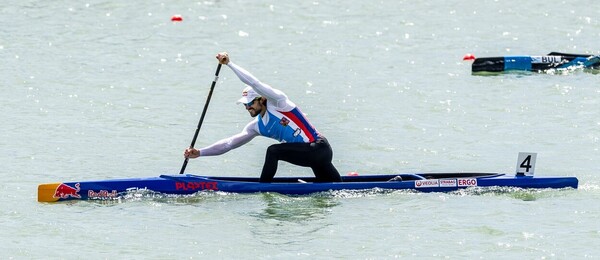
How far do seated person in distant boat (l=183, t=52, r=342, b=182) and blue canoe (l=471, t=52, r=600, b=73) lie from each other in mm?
11959

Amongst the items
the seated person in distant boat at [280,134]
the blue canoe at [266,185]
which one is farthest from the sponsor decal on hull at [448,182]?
the seated person in distant boat at [280,134]

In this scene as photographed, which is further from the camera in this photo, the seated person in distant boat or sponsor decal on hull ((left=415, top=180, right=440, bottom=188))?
sponsor decal on hull ((left=415, top=180, right=440, bottom=188))

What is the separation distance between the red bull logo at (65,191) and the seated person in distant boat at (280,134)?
1.51 m

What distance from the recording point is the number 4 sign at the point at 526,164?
17734 millimetres

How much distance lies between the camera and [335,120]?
2405 cm

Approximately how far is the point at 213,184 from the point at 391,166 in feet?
13.4

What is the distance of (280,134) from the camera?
17.2 meters

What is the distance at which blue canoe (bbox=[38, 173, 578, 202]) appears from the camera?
17.2 metres

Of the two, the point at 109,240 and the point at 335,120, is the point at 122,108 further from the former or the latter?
the point at 109,240

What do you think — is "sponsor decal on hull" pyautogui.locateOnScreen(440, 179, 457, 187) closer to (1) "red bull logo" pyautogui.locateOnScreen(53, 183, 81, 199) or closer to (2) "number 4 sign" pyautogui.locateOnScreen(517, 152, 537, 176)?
(2) "number 4 sign" pyautogui.locateOnScreen(517, 152, 537, 176)

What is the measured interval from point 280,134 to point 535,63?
500 inches

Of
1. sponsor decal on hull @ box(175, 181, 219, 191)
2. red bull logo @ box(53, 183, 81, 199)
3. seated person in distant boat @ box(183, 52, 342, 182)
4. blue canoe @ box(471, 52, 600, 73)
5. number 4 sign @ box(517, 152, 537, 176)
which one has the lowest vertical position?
red bull logo @ box(53, 183, 81, 199)

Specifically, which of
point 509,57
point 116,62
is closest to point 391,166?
point 509,57

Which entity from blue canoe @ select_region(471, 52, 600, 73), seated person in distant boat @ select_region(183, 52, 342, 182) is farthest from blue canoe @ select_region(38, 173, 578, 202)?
blue canoe @ select_region(471, 52, 600, 73)
